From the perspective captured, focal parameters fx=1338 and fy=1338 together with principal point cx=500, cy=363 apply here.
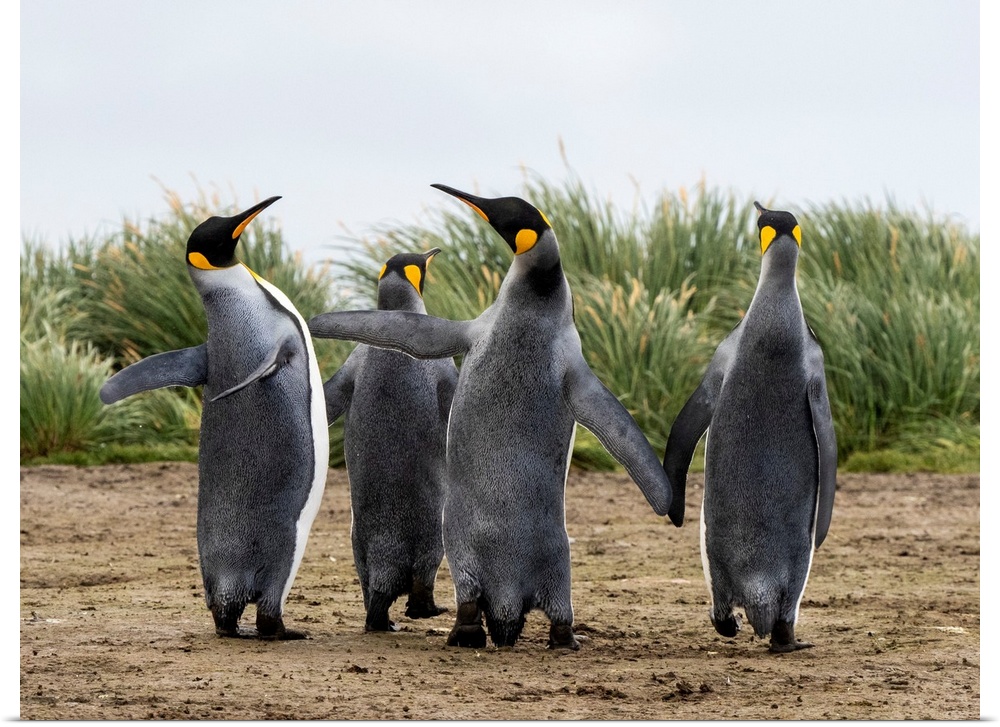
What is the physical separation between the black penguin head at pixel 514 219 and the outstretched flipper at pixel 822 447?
3.33 ft

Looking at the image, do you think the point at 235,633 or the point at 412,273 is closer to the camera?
the point at 235,633

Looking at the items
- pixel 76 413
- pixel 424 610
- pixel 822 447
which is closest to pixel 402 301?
pixel 424 610

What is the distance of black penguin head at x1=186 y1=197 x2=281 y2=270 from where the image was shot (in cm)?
445

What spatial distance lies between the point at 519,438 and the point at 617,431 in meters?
0.33

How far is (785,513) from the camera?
4.36m

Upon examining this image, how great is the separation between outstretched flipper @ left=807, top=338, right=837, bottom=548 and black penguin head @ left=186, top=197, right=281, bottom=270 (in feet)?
6.15

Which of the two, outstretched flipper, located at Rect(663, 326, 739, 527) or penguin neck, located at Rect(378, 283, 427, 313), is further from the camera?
penguin neck, located at Rect(378, 283, 427, 313)

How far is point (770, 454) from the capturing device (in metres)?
4.36

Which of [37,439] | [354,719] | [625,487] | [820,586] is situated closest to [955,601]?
[820,586]

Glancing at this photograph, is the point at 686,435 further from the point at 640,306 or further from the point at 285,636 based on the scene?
the point at 640,306

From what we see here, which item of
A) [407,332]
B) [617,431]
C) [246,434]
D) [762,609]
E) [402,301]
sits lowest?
[762,609]

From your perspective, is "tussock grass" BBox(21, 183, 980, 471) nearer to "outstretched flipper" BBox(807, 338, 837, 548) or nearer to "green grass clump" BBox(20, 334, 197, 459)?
"green grass clump" BBox(20, 334, 197, 459)

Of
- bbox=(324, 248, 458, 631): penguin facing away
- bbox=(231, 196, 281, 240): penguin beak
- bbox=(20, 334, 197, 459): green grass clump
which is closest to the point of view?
bbox=(231, 196, 281, 240): penguin beak


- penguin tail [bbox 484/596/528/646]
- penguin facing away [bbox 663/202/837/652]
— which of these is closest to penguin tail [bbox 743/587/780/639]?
penguin facing away [bbox 663/202/837/652]
